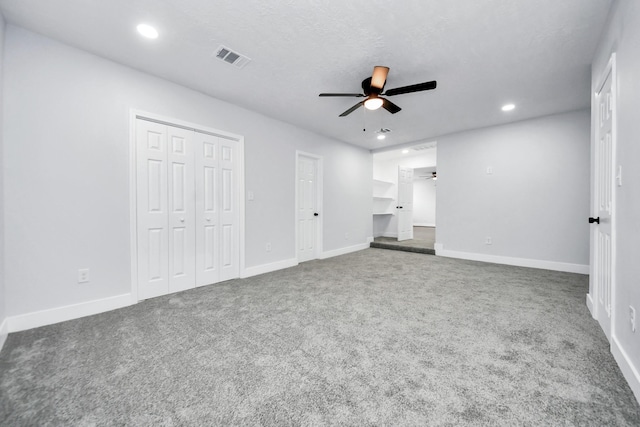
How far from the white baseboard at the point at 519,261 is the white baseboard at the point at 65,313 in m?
5.38

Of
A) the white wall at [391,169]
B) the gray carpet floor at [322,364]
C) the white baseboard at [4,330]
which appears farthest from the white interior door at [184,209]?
the white wall at [391,169]

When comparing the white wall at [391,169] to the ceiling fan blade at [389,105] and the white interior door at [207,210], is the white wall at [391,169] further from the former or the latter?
the white interior door at [207,210]

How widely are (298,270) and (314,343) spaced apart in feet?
7.57

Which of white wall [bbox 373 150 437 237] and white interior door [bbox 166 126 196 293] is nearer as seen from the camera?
white interior door [bbox 166 126 196 293]

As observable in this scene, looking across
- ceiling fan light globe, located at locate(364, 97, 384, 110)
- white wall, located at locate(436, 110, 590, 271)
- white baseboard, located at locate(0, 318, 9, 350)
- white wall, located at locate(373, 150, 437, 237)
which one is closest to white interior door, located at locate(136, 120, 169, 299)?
white baseboard, located at locate(0, 318, 9, 350)

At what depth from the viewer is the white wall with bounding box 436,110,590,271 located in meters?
4.08

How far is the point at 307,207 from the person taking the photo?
504 centimetres

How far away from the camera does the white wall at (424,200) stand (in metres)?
11.4

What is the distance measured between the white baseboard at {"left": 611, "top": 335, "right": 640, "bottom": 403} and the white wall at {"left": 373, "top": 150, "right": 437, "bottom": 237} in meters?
5.95

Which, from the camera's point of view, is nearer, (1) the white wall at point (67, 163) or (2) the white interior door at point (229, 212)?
(1) the white wall at point (67, 163)

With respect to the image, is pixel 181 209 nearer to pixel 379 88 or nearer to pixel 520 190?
pixel 379 88

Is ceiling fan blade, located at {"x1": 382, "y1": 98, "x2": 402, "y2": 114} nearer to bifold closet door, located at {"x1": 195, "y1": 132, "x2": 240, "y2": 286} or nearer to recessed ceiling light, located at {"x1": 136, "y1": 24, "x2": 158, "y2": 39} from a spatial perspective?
bifold closet door, located at {"x1": 195, "y1": 132, "x2": 240, "y2": 286}

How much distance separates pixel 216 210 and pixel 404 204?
198 inches

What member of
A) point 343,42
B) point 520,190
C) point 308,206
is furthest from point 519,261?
point 343,42
